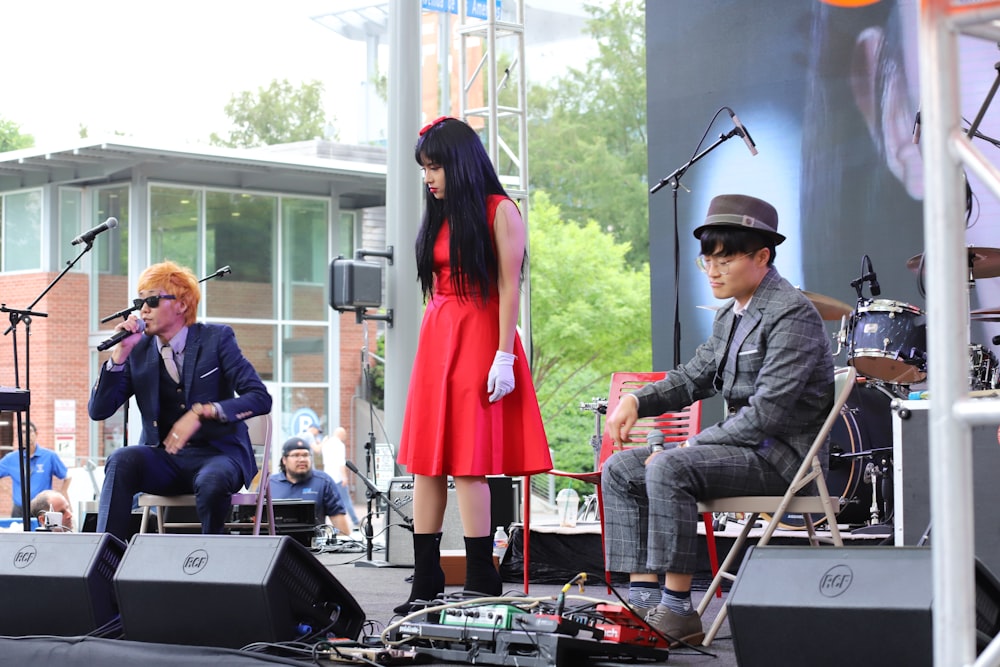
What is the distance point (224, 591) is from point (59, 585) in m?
0.60

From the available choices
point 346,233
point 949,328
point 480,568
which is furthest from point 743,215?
point 346,233

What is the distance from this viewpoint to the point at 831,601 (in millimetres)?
2242

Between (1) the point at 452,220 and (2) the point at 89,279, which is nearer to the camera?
(1) the point at 452,220

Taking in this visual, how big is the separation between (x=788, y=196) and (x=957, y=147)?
6.67 metres

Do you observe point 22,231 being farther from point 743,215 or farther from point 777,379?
point 777,379

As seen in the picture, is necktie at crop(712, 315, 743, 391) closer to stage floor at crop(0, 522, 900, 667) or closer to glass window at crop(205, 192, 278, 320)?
stage floor at crop(0, 522, 900, 667)

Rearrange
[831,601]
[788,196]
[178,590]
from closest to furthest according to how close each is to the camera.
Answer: [831,601] → [178,590] → [788,196]

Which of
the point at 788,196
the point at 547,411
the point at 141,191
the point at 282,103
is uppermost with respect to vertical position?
the point at 282,103

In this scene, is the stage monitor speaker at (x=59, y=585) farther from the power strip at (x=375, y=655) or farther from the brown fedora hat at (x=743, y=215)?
the brown fedora hat at (x=743, y=215)

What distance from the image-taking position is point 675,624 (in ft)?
10.1

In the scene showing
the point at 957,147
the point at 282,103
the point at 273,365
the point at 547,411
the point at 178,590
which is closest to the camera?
the point at 957,147

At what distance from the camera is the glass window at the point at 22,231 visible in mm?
19453

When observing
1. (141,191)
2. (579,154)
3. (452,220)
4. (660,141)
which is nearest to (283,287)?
(141,191)

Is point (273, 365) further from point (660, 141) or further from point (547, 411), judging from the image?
point (660, 141)
